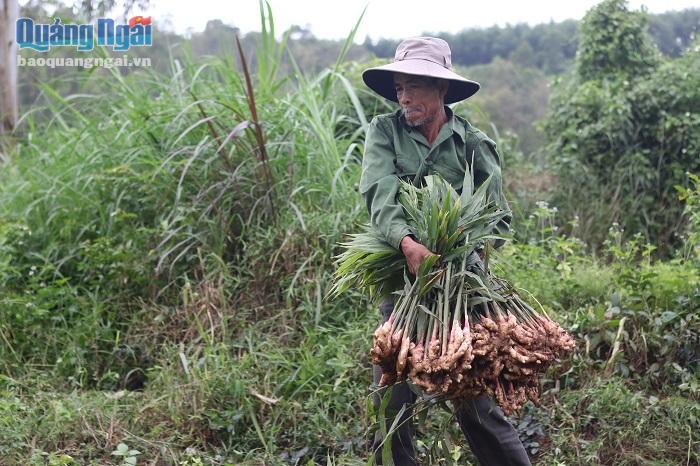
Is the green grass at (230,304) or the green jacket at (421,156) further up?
the green jacket at (421,156)

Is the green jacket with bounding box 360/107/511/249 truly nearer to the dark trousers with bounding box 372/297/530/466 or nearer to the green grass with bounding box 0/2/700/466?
the dark trousers with bounding box 372/297/530/466

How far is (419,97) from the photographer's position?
3.76 meters

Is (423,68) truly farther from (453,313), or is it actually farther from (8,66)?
(8,66)

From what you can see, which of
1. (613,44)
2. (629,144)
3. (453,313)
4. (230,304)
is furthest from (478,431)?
(613,44)

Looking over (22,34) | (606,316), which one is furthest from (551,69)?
(606,316)

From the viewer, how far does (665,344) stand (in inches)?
197

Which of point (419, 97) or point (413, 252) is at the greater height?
point (419, 97)

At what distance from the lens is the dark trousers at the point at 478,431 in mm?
3584

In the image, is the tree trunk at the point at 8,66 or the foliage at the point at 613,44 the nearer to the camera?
the foliage at the point at 613,44

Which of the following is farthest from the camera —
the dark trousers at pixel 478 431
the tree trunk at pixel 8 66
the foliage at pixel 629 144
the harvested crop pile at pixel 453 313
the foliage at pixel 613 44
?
the tree trunk at pixel 8 66

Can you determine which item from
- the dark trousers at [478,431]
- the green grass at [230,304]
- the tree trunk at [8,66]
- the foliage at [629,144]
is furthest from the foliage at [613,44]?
the dark trousers at [478,431]

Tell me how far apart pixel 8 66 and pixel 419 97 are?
7.69m

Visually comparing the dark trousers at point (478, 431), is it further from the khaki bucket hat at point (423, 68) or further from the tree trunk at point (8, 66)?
the tree trunk at point (8, 66)

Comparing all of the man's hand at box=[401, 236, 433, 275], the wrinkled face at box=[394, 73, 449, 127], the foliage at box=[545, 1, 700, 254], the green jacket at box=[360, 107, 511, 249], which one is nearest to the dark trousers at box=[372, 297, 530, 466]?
the man's hand at box=[401, 236, 433, 275]
